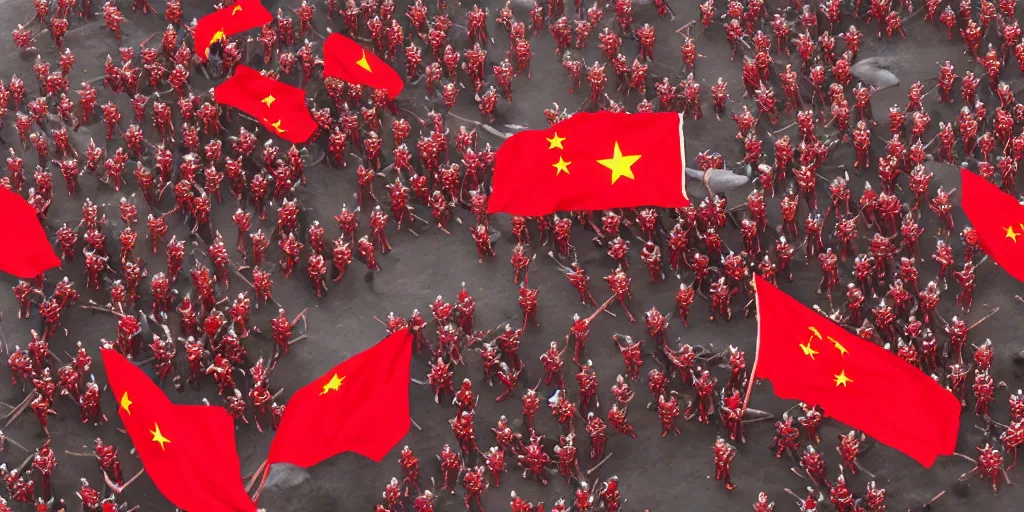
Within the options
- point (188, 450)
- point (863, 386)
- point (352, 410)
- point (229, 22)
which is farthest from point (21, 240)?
point (863, 386)

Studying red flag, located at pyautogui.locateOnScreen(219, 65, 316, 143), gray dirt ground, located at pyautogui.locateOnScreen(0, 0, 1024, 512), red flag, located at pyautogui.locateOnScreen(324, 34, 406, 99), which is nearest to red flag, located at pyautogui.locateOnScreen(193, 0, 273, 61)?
gray dirt ground, located at pyautogui.locateOnScreen(0, 0, 1024, 512)

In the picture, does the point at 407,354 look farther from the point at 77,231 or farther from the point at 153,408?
the point at 77,231

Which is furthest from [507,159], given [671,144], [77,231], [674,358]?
[77,231]

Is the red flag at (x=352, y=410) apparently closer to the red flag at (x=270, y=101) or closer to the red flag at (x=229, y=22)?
the red flag at (x=270, y=101)

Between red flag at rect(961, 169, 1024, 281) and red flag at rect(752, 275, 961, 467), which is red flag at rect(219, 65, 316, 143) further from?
A: red flag at rect(961, 169, 1024, 281)

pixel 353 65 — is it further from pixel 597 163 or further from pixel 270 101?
pixel 597 163

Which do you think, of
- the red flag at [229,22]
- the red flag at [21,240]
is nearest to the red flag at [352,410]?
the red flag at [21,240]
